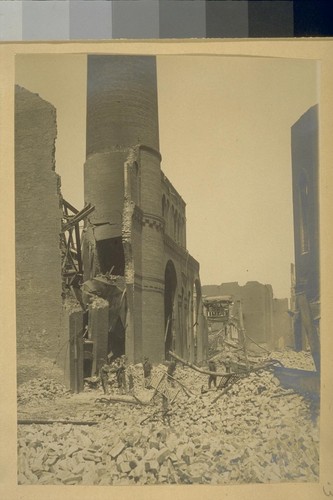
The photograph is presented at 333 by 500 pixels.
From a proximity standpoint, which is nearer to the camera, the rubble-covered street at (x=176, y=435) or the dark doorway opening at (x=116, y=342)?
the rubble-covered street at (x=176, y=435)

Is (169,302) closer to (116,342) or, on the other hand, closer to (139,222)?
(116,342)

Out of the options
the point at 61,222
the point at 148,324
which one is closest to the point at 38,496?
the point at 148,324

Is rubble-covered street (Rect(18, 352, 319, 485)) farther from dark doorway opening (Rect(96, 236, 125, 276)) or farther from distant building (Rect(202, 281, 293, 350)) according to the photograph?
dark doorway opening (Rect(96, 236, 125, 276))

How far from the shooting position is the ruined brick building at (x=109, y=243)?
4371mm

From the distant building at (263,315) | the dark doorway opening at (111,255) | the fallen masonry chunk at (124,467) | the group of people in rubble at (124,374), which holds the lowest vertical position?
the fallen masonry chunk at (124,467)

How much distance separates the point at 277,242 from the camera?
4.44 meters

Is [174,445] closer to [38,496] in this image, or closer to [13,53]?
[38,496]

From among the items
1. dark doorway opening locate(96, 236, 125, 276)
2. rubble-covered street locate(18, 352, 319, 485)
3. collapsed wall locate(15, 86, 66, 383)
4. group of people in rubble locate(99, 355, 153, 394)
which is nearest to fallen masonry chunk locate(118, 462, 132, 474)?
rubble-covered street locate(18, 352, 319, 485)

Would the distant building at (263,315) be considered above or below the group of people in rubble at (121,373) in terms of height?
above

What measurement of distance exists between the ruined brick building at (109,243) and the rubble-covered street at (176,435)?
0.82 feet

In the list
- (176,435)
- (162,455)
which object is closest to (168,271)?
(176,435)

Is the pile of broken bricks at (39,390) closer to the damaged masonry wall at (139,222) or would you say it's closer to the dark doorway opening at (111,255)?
the damaged masonry wall at (139,222)

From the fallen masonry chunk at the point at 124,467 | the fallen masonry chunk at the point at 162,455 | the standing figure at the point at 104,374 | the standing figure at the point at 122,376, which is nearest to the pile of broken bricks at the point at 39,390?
the standing figure at the point at 104,374

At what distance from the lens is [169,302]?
4449 mm
